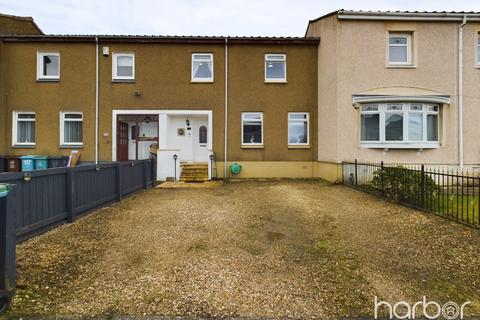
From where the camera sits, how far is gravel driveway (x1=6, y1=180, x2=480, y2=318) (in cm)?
307

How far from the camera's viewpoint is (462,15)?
12.0 m

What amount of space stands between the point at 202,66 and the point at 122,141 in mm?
5644

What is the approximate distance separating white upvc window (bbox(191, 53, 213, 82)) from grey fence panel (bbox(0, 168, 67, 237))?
30.7ft

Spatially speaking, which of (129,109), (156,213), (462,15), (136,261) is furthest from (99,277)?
(462,15)

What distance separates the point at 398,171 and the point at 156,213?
6756 millimetres

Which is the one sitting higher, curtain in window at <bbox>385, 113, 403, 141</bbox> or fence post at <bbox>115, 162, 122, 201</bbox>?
curtain in window at <bbox>385, 113, 403, 141</bbox>

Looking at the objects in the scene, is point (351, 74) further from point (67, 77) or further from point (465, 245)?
point (67, 77)

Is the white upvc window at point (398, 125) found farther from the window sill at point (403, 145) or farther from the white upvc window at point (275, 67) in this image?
the white upvc window at point (275, 67)

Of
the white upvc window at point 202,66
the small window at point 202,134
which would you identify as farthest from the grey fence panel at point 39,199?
the white upvc window at point 202,66

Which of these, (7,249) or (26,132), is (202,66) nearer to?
(26,132)

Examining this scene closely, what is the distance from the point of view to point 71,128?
45.4 feet

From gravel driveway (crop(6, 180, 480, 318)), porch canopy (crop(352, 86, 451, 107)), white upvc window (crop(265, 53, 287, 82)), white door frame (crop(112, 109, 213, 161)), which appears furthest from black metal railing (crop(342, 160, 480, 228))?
white door frame (crop(112, 109, 213, 161))

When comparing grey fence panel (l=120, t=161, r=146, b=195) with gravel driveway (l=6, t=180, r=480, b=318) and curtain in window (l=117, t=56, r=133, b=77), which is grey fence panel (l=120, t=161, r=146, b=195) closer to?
gravel driveway (l=6, t=180, r=480, b=318)

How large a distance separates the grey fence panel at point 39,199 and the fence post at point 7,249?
1.34 metres
